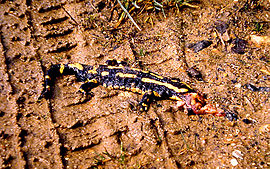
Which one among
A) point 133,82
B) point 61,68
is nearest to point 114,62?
point 133,82

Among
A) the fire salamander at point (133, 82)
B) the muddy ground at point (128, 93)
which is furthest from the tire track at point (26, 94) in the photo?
the fire salamander at point (133, 82)

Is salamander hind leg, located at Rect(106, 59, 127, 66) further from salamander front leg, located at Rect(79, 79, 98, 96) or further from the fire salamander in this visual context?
salamander front leg, located at Rect(79, 79, 98, 96)

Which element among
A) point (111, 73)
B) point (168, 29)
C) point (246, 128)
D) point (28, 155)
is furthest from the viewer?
point (168, 29)

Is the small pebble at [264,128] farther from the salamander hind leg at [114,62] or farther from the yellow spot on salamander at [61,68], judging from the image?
the yellow spot on salamander at [61,68]

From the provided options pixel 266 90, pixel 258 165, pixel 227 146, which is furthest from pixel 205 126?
pixel 266 90

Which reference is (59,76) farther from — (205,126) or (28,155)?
(205,126)

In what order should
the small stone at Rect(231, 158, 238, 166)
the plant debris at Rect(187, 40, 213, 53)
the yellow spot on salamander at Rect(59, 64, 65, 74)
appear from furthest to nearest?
the plant debris at Rect(187, 40, 213, 53)
the yellow spot on salamander at Rect(59, 64, 65, 74)
the small stone at Rect(231, 158, 238, 166)

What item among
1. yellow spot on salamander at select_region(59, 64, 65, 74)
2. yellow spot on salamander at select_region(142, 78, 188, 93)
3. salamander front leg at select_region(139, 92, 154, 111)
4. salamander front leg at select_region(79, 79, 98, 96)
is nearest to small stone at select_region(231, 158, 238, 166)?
yellow spot on salamander at select_region(142, 78, 188, 93)
